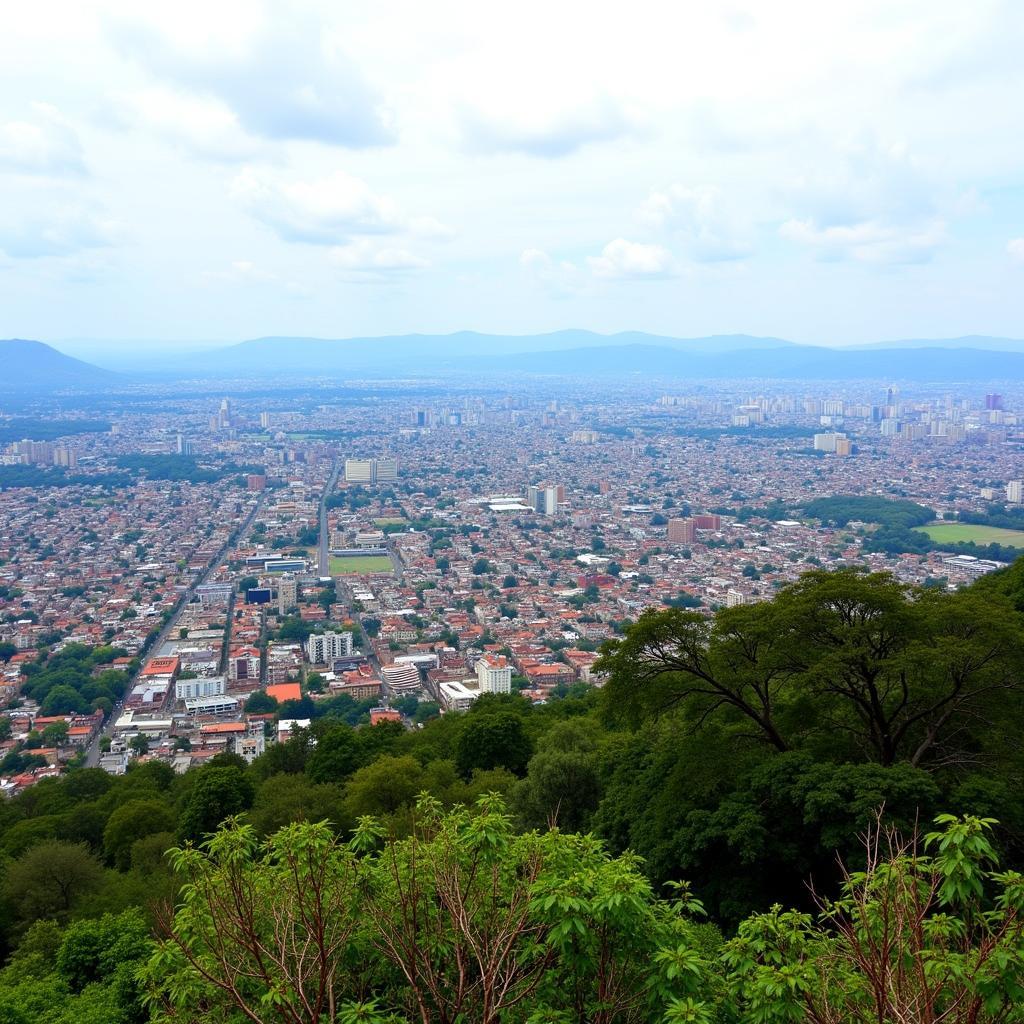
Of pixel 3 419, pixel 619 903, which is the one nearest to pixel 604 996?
pixel 619 903

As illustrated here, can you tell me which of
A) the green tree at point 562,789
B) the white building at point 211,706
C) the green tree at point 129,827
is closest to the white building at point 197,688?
the white building at point 211,706

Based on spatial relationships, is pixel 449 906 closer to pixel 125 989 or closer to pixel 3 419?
pixel 125 989

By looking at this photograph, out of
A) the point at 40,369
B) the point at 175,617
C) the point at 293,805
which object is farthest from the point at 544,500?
the point at 40,369

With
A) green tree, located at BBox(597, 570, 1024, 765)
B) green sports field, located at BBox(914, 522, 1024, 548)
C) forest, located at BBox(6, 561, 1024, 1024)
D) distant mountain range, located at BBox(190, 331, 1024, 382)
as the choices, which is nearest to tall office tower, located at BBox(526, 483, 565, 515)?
green sports field, located at BBox(914, 522, 1024, 548)

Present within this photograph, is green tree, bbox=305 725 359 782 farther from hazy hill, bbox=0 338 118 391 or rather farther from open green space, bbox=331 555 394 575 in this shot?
hazy hill, bbox=0 338 118 391

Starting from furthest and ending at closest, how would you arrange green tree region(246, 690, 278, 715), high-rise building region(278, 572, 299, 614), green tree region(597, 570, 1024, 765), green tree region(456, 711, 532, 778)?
high-rise building region(278, 572, 299, 614) < green tree region(246, 690, 278, 715) < green tree region(456, 711, 532, 778) < green tree region(597, 570, 1024, 765)

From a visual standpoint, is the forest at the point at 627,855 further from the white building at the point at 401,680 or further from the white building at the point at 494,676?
the white building at the point at 401,680

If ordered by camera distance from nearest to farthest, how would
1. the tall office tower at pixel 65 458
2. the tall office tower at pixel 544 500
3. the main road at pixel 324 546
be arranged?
the main road at pixel 324 546 → the tall office tower at pixel 544 500 → the tall office tower at pixel 65 458
